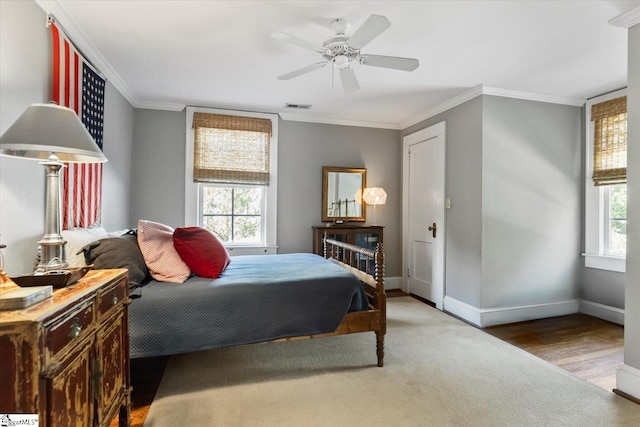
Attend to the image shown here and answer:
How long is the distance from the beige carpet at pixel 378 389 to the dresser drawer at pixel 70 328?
0.95m

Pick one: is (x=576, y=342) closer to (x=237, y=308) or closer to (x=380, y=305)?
(x=380, y=305)

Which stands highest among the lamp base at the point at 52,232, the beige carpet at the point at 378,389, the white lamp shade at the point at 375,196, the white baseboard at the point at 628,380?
the white lamp shade at the point at 375,196

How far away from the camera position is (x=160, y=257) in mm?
2207

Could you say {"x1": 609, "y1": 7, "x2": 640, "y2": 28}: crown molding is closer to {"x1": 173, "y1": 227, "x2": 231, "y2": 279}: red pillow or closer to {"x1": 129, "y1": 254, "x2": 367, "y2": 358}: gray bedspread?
{"x1": 129, "y1": 254, "x2": 367, "y2": 358}: gray bedspread

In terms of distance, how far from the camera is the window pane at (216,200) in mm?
4129

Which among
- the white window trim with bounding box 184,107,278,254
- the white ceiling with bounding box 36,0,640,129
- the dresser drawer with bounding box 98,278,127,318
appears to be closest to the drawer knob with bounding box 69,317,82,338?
the dresser drawer with bounding box 98,278,127,318

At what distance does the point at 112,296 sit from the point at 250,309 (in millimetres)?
841

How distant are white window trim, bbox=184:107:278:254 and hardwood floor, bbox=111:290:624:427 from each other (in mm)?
1878

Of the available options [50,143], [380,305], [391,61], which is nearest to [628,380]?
[380,305]

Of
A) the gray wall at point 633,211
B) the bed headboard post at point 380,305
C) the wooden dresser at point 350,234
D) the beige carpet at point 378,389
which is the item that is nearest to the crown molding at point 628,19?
the gray wall at point 633,211

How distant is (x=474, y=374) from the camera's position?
235cm

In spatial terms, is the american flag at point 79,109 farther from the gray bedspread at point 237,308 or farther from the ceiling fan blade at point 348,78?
the ceiling fan blade at point 348,78

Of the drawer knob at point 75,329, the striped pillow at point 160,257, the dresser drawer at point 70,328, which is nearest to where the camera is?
the dresser drawer at point 70,328

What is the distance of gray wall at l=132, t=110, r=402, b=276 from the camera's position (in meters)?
3.89
